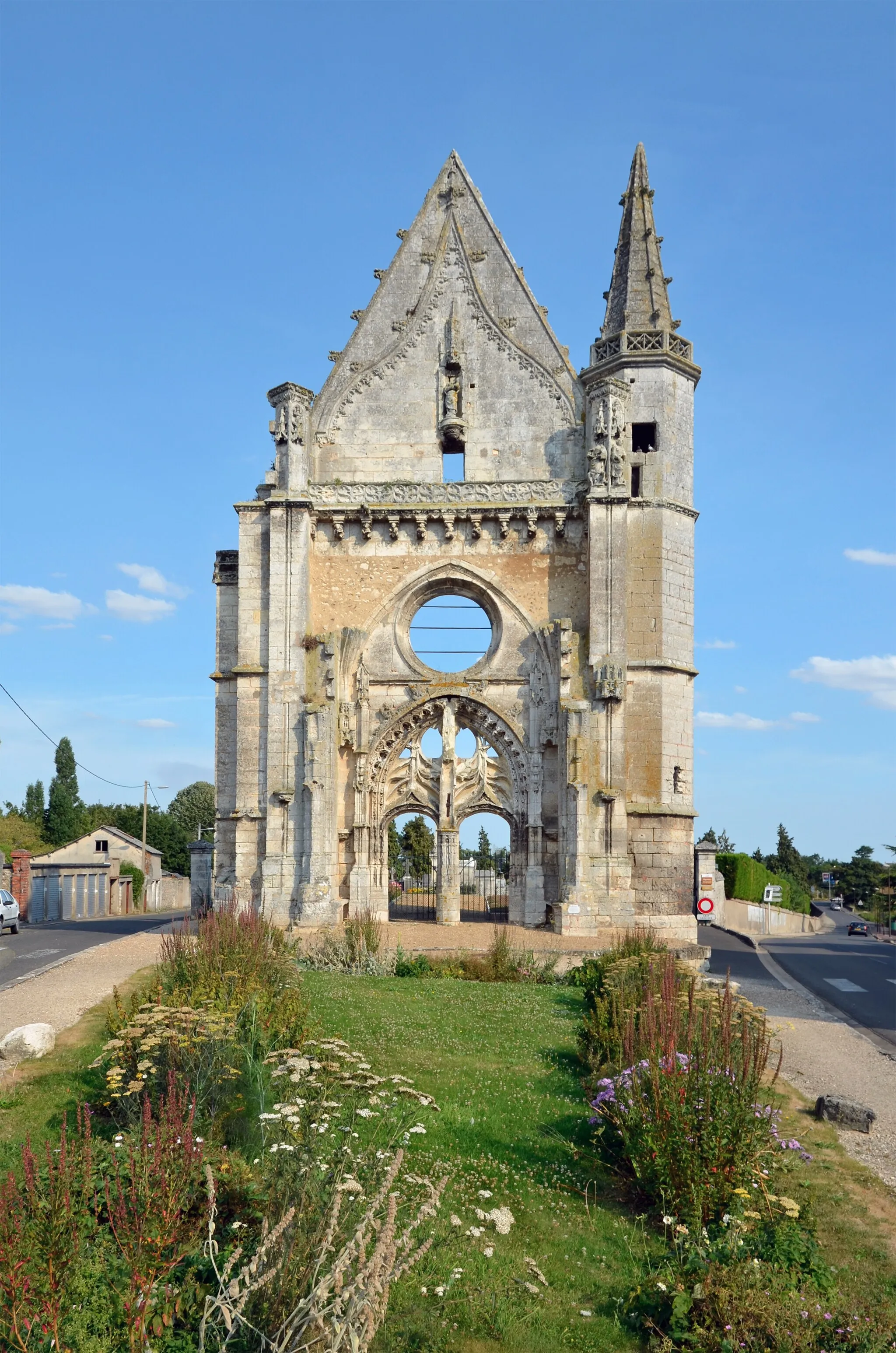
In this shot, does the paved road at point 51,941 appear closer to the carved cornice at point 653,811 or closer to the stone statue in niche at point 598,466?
the carved cornice at point 653,811

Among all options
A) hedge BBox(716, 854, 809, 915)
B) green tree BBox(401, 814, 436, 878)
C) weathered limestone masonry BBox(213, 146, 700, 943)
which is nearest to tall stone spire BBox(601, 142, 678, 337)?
weathered limestone masonry BBox(213, 146, 700, 943)

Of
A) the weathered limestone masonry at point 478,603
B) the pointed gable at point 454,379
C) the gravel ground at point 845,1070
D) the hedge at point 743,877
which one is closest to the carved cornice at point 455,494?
the weathered limestone masonry at point 478,603

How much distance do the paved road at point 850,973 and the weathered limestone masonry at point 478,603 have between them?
2751mm

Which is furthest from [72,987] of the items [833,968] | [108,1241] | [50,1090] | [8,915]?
[833,968]

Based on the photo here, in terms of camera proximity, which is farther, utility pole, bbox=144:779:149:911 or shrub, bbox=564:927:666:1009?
utility pole, bbox=144:779:149:911

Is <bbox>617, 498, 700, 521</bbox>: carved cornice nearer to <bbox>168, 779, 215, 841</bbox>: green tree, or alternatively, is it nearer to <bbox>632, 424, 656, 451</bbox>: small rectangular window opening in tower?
<bbox>632, 424, 656, 451</bbox>: small rectangular window opening in tower

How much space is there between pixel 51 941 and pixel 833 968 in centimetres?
1525

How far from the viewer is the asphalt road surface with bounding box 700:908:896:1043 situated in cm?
1488

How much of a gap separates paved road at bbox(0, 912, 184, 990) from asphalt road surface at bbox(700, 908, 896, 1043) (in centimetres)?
942

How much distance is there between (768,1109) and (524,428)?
14483 millimetres

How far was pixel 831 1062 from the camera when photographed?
1051 centimetres

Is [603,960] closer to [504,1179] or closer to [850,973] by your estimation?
[504,1179]

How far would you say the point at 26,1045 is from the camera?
8.79 m

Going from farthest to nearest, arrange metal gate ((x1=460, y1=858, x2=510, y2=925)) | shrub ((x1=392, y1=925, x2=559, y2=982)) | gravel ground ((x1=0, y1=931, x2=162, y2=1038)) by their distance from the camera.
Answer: metal gate ((x1=460, y1=858, x2=510, y2=925)) → shrub ((x1=392, y1=925, x2=559, y2=982)) → gravel ground ((x1=0, y1=931, x2=162, y2=1038))
